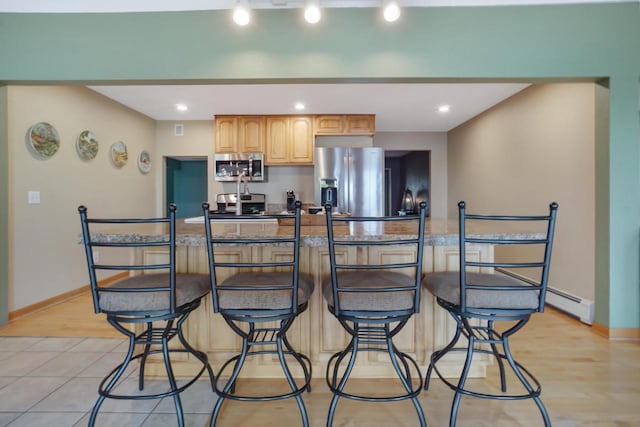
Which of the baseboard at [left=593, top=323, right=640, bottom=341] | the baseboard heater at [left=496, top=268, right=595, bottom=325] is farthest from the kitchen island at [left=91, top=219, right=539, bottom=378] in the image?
the baseboard at [left=593, top=323, right=640, bottom=341]

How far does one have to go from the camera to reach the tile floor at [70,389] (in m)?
1.57

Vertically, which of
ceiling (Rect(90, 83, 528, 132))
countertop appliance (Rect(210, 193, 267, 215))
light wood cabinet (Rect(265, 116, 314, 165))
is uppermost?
ceiling (Rect(90, 83, 528, 132))

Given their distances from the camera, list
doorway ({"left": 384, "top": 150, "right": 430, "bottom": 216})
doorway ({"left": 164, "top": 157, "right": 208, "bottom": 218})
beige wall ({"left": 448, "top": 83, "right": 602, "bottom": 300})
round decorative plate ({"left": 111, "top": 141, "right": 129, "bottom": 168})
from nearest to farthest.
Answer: beige wall ({"left": 448, "top": 83, "right": 602, "bottom": 300}), round decorative plate ({"left": 111, "top": 141, "right": 129, "bottom": 168}), doorway ({"left": 164, "top": 157, "right": 208, "bottom": 218}), doorway ({"left": 384, "top": 150, "right": 430, "bottom": 216})

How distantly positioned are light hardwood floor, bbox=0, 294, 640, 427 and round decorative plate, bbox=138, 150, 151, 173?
12.6 ft

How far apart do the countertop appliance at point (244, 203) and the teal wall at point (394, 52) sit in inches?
98.4

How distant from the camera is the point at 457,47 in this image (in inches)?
94.1

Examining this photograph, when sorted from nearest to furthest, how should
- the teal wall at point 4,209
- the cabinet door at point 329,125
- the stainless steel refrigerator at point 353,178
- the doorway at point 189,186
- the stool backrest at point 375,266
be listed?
the stool backrest at point 375,266 → the teal wall at point 4,209 → the stainless steel refrigerator at point 353,178 → the cabinet door at point 329,125 → the doorway at point 189,186

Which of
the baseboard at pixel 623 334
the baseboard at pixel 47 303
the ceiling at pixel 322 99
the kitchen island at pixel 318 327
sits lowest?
the baseboard at pixel 623 334

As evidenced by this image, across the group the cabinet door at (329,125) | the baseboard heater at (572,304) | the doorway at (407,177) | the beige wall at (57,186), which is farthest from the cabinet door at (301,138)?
the baseboard heater at (572,304)

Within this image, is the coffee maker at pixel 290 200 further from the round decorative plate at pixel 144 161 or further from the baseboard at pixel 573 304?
the baseboard at pixel 573 304

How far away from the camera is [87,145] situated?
356 centimetres

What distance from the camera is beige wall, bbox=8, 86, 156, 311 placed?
2.85 m

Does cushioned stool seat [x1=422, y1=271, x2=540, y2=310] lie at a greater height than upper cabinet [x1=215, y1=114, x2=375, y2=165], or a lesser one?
lesser

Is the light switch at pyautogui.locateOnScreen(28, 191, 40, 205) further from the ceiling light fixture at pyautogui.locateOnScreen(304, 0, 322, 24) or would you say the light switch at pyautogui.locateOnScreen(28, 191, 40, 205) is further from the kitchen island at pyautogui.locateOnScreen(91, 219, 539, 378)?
the ceiling light fixture at pyautogui.locateOnScreen(304, 0, 322, 24)
